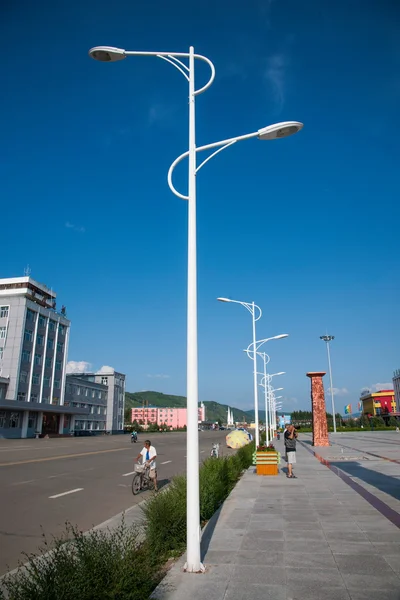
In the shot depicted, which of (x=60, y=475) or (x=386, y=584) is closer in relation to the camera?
(x=386, y=584)

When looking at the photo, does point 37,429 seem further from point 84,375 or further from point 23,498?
point 23,498

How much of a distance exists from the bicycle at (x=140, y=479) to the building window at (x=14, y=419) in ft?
159

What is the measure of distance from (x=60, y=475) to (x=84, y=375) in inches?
3367

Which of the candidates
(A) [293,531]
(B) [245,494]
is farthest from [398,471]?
Result: (A) [293,531]

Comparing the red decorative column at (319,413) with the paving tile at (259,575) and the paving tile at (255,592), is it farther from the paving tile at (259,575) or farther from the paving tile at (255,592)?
the paving tile at (255,592)

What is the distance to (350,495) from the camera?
11.6m

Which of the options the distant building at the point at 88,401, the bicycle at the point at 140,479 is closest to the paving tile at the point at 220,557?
the bicycle at the point at 140,479

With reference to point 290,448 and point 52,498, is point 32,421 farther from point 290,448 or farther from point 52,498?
point 52,498

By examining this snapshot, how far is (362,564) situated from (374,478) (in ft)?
33.1

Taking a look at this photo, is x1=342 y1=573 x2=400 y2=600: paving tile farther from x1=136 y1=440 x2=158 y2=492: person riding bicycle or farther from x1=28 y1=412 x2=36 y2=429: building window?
x1=28 y1=412 x2=36 y2=429: building window

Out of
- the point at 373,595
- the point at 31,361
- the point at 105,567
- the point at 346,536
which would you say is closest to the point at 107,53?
the point at 105,567

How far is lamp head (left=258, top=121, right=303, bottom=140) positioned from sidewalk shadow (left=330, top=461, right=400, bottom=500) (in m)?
8.85

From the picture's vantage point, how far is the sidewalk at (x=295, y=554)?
489 cm

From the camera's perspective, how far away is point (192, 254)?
6.61 m
